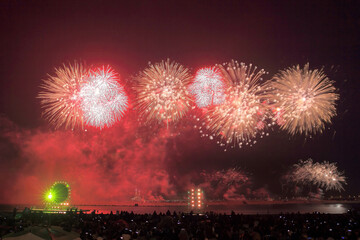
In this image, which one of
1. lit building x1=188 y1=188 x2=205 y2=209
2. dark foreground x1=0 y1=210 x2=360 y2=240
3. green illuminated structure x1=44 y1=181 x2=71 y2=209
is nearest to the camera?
dark foreground x1=0 y1=210 x2=360 y2=240

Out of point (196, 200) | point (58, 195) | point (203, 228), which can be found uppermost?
point (58, 195)

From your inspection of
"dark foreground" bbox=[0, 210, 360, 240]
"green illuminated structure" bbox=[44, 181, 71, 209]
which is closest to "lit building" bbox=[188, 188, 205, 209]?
"dark foreground" bbox=[0, 210, 360, 240]

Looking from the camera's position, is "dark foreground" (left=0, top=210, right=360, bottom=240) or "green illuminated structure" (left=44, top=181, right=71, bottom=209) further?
"green illuminated structure" (left=44, top=181, right=71, bottom=209)

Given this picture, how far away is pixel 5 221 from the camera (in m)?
26.6

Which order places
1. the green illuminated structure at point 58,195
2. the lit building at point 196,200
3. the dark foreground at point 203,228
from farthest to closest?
the green illuminated structure at point 58,195 < the lit building at point 196,200 < the dark foreground at point 203,228

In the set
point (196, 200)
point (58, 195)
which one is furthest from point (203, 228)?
point (58, 195)

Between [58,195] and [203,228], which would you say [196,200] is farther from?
[58,195]

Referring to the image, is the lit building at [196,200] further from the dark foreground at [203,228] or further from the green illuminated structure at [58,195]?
the green illuminated structure at [58,195]

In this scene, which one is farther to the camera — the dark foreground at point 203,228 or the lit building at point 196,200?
the lit building at point 196,200

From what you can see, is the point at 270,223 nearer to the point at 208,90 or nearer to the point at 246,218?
the point at 246,218

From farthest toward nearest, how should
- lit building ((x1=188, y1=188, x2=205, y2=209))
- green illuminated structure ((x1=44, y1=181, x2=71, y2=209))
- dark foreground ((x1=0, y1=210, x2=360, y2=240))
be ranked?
green illuminated structure ((x1=44, y1=181, x2=71, y2=209)) → lit building ((x1=188, y1=188, x2=205, y2=209)) → dark foreground ((x1=0, y1=210, x2=360, y2=240))

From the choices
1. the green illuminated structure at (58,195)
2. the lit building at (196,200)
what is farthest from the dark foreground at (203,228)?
the green illuminated structure at (58,195)

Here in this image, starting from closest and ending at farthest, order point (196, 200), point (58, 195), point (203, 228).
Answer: point (203, 228), point (196, 200), point (58, 195)

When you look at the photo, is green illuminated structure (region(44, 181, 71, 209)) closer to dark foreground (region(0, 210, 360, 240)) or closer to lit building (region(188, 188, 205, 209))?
dark foreground (region(0, 210, 360, 240))
